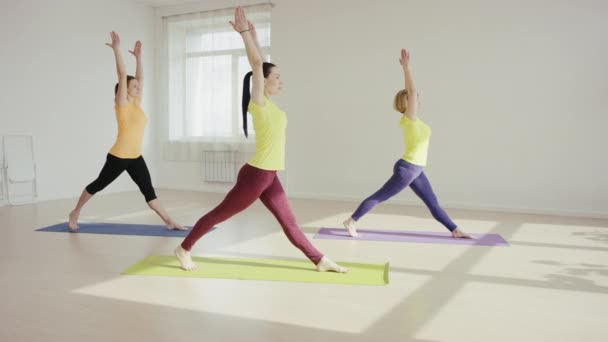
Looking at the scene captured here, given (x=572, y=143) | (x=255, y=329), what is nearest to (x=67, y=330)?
(x=255, y=329)

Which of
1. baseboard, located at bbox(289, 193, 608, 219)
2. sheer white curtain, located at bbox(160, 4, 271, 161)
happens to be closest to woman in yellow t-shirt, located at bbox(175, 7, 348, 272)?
baseboard, located at bbox(289, 193, 608, 219)

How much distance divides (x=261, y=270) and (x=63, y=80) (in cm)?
458

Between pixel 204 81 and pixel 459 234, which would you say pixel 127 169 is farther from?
pixel 204 81

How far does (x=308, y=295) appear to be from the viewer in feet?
7.48

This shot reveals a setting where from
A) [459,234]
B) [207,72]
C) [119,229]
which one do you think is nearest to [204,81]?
[207,72]

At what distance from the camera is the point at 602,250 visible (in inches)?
132

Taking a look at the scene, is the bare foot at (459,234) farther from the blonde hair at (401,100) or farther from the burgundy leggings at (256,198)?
the burgundy leggings at (256,198)

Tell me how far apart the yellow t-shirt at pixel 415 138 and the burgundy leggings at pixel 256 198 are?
130 centimetres

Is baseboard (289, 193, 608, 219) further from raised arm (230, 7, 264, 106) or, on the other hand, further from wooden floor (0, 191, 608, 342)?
raised arm (230, 7, 264, 106)

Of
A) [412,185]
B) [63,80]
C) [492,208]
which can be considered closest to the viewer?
[412,185]

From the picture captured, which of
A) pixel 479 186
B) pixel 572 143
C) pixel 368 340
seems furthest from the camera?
pixel 479 186

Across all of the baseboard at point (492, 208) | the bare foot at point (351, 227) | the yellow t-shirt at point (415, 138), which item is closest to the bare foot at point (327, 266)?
the bare foot at point (351, 227)

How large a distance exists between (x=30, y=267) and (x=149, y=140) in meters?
4.71

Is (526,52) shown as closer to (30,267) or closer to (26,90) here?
(30,267)
